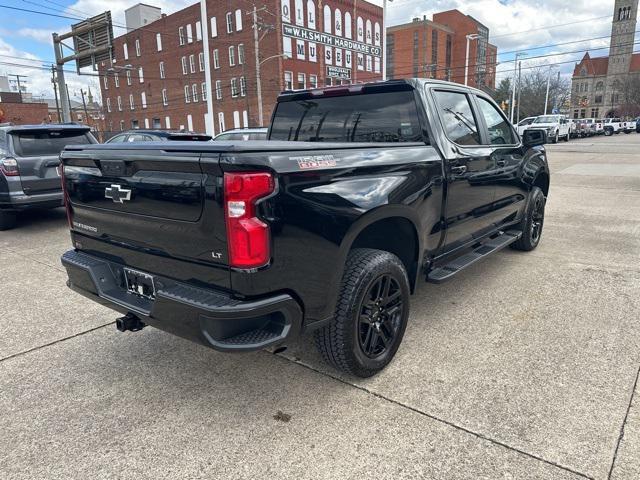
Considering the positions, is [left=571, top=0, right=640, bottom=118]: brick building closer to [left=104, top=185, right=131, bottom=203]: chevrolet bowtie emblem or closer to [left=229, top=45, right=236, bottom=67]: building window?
[left=229, top=45, right=236, bottom=67]: building window

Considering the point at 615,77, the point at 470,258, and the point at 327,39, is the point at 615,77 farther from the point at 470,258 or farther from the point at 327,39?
the point at 470,258

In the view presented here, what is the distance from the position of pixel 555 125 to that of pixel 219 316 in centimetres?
3640

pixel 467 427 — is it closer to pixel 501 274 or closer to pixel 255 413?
pixel 255 413

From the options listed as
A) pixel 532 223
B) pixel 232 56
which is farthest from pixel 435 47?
pixel 532 223

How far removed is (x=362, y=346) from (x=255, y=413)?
753 millimetres

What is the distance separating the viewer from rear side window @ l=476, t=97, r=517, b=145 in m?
4.51

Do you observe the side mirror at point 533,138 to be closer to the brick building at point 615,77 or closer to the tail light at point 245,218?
the tail light at point 245,218

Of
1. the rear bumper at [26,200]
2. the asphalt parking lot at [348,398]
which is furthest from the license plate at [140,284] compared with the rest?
the rear bumper at [26,200]

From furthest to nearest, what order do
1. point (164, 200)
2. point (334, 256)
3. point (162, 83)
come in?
1. point (162, 83)
2. point (334, 256)
3. point (164, 200)

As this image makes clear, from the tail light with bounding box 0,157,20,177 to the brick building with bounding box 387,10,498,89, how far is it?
201 ft

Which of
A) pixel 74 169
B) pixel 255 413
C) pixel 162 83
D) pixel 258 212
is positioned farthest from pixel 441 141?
pixel 162 83

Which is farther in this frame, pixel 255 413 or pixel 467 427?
pixel 255 413

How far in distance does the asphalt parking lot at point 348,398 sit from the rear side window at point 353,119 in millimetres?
1587

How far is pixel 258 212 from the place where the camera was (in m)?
2.17
